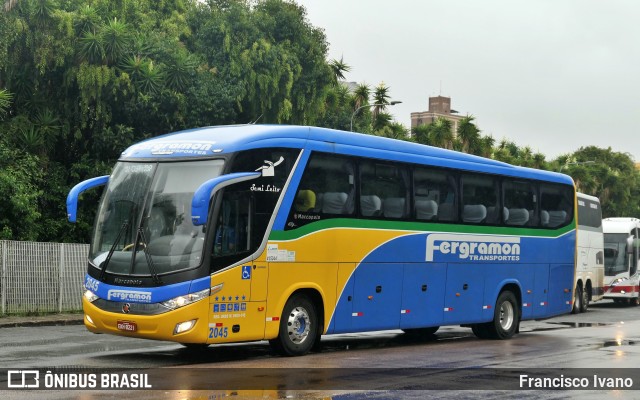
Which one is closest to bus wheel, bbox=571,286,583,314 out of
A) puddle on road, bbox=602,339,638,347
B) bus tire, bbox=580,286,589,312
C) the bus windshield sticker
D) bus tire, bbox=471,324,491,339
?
bus tire, bbox=580,286,589,312

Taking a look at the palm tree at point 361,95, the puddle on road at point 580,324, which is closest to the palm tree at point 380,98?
the palm tree at point 361,95

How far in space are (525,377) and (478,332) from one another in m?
7.98

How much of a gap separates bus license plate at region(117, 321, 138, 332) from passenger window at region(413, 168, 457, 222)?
6298 millimetres

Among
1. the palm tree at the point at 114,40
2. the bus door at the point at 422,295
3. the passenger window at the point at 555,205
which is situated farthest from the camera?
the palm tree at the point at 114,40

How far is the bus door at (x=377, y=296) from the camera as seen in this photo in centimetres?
1659

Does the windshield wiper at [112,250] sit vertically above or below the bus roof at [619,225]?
below

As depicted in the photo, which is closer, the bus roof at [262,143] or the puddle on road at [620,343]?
the bus roof at [262,143]

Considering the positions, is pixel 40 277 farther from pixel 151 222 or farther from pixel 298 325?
pixel 151 222

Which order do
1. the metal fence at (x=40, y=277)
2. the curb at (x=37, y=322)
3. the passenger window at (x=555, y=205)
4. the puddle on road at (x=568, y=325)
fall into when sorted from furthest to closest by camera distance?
the puddle on road at (x=568, y=325) → the metal fence at (x=40, y=277) → the passenger window at (x=555, y=205) → the curb at (x=37, y=322)

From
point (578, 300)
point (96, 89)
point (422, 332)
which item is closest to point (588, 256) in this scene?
point (578, 300)

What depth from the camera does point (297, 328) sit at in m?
15.4

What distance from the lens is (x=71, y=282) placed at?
84.3ft

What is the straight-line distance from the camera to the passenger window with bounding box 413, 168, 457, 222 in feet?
59.0

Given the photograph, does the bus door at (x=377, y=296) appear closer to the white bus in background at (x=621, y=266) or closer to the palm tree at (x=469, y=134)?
the white bus in background at (x=621, y=266)
